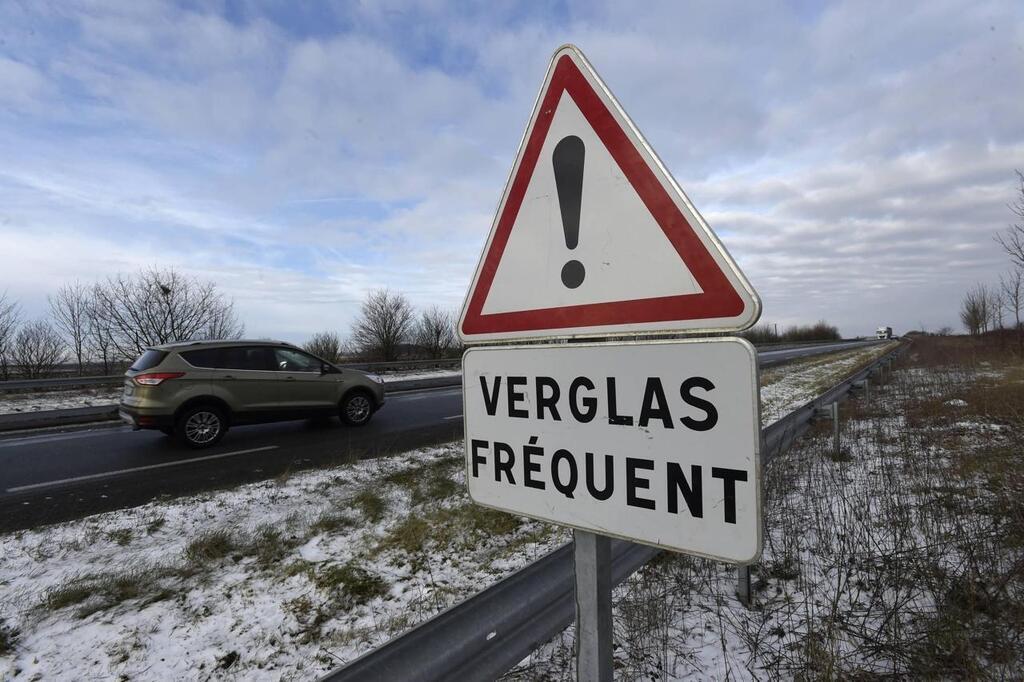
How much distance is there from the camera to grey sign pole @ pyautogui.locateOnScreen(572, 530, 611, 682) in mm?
1219

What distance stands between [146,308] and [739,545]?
96.8 ft

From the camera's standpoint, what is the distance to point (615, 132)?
1292 millimetres

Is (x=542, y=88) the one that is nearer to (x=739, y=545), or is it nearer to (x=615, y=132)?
(x=615, y=132)

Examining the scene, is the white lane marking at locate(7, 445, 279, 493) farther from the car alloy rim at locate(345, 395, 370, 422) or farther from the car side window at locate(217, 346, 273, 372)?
the car alloy rim at locate(345, 395, 370, 422)

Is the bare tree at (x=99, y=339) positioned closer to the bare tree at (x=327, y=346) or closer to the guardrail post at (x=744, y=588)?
the bare tree at (x=327, y=346)

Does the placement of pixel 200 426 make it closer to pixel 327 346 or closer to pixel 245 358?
pixel 245 358

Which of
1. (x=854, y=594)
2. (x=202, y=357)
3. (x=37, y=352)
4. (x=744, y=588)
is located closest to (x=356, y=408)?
(x=202, y=357)

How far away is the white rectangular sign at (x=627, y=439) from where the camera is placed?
1005 millimetres

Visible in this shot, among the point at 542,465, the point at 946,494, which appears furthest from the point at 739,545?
the point at 946,494

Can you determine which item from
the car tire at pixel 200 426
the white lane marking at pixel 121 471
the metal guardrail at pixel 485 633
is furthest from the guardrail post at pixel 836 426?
the car tire at pixel 200 426

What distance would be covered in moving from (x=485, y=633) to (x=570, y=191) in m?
1.46

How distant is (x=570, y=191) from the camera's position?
135 cm

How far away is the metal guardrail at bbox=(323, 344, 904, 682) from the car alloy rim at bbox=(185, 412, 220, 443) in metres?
8.04

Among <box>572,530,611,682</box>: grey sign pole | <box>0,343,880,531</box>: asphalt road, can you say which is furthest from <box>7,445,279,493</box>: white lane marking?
<box>572,530,611,682</box>: grey sign pole
